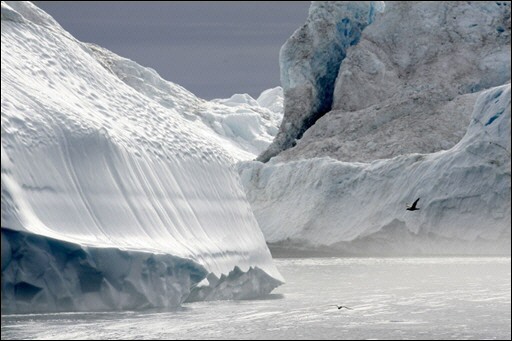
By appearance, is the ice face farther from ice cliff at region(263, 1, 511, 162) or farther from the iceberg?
the iceberg

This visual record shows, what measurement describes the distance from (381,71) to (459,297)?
70.7ft

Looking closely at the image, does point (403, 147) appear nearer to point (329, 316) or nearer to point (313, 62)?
point (313, 62)

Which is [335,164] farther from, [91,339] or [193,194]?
[91,339]

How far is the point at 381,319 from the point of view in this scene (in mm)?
12078

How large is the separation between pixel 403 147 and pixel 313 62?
7.19 meters

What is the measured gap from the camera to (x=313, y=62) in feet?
121

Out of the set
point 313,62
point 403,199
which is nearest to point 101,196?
point 403,199

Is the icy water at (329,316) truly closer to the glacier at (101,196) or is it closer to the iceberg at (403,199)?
the glacier at (101,196)

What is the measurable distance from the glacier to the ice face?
884 inches

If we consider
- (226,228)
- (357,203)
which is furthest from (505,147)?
(226,228)

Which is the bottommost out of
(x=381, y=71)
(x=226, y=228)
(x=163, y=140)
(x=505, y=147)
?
(x=226, y=228)

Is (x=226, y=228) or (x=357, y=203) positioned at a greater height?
(x=357, y=203)

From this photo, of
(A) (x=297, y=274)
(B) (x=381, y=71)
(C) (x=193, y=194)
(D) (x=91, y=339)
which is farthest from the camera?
(B) (x=381, y=71)

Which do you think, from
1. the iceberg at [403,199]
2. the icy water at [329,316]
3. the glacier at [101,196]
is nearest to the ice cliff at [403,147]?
the iceberg at [403,199]
